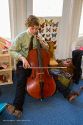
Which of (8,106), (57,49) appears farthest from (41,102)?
(57,49)

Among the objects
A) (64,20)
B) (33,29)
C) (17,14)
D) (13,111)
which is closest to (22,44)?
(33,29)

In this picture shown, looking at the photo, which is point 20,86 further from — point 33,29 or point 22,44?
point 33,29

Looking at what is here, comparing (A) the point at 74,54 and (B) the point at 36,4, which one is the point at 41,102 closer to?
(A) the point at 74,54

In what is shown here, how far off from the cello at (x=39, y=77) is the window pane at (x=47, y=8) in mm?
783

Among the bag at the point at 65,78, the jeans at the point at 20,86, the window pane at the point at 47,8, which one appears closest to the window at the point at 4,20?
the window pane at the point at 47,8

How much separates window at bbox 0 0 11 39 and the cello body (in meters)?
0.84

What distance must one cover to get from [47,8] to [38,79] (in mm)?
1193

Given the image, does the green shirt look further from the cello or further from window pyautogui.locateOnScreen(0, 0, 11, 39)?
window pyautogui.locateOnScreen(0, 0, 11, 39)

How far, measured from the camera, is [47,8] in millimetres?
2746

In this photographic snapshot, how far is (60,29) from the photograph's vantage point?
9.47 ft

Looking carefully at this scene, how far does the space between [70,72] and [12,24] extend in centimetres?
105

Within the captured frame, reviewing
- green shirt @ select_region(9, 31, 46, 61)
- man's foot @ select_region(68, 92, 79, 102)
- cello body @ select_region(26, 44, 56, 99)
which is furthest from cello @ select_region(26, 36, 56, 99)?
man's foot @ select_region(68, 92, 79, 102)

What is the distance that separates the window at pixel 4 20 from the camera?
8.67 ft

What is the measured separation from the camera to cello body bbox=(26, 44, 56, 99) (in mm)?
2049
